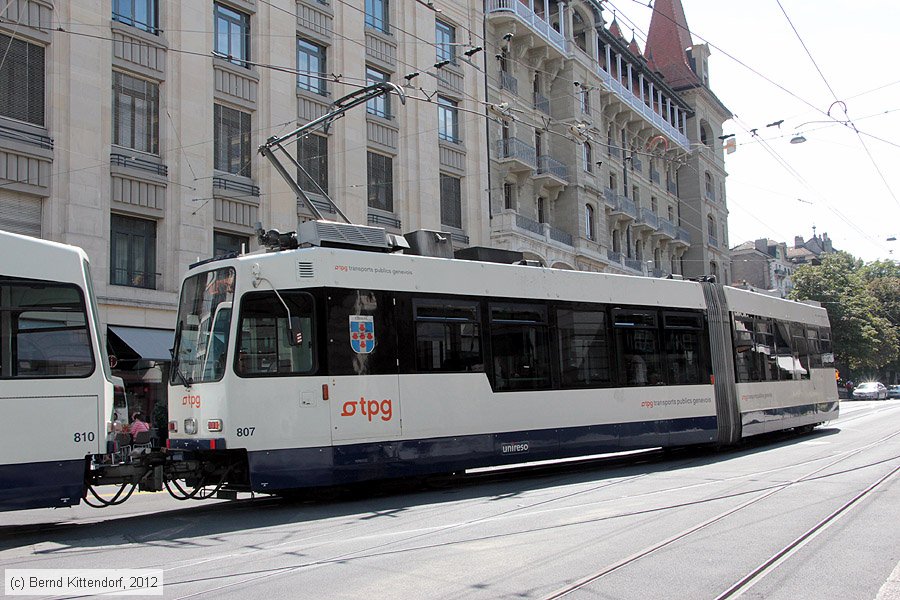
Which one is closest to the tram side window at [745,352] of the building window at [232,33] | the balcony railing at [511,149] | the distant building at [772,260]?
the building window at [232,33]

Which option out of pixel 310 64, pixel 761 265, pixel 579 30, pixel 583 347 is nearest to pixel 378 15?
pixel 310 64

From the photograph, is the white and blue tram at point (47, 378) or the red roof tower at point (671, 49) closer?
the white and blue tram at point (47, 378)

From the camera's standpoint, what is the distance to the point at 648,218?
4500 centimetres

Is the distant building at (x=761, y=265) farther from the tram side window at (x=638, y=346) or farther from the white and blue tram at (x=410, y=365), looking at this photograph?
the white and blue tram at (x=410, y=365)

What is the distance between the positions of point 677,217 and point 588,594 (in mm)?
47966

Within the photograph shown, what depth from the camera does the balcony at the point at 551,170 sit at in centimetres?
3416

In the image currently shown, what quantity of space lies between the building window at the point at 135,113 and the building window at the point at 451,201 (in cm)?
1127

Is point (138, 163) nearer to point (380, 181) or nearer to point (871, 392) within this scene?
point (380, 181)

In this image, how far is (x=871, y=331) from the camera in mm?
57156

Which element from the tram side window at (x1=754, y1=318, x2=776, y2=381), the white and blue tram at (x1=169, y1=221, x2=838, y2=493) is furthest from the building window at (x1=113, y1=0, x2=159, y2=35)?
the tram side window at (x1=754, y1=318, x2=776, y2=381)

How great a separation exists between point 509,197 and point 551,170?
2.71 meters

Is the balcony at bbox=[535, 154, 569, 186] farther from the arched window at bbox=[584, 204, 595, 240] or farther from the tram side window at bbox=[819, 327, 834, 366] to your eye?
the tram side window at bbox=[819, 327, 834, 366]

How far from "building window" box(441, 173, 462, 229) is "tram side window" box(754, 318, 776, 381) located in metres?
13.6

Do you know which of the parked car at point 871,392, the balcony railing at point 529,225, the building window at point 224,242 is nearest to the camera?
the building window at point 224,242
